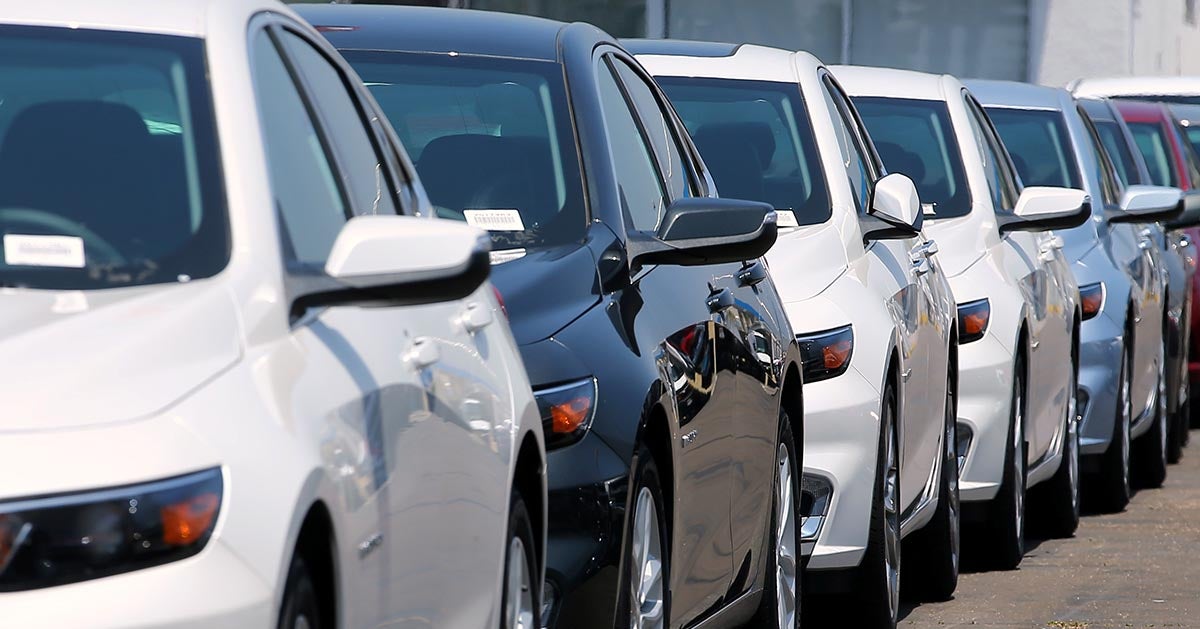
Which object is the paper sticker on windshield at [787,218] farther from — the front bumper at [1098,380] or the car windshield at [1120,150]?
the car windshield at [1120,150]

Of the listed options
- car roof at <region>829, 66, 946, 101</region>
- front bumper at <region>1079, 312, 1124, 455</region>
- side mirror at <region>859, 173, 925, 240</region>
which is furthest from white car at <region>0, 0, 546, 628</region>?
front bumper at <region>1079, 312, 1124, 455</region>

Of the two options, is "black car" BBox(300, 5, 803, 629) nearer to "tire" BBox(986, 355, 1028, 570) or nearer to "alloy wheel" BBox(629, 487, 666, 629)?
"alloy wheel" BBox(629, 487, 666, 629)

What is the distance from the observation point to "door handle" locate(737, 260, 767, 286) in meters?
6.91

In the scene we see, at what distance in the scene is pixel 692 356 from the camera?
19.4 ft

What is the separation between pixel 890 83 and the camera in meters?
11.0

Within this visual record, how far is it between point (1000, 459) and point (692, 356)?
4.15 meters

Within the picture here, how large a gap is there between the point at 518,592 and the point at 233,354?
1.51 m

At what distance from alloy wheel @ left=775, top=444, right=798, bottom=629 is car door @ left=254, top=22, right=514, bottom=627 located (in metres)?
2.40

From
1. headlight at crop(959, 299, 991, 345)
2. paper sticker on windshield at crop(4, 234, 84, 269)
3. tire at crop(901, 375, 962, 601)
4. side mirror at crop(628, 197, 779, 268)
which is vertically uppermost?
paper sticker on windshield at crop(4, 234, 84, 269)

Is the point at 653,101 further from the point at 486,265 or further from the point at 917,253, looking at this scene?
the point at 486,265

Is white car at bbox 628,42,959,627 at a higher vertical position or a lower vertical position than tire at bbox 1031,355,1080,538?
higher

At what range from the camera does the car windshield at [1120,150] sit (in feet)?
51.7

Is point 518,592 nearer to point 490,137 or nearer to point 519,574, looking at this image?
point 519,574

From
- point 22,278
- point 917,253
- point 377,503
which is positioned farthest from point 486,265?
point 917,253
